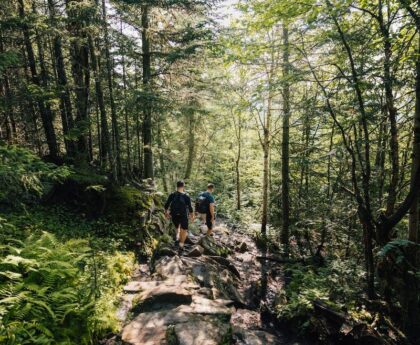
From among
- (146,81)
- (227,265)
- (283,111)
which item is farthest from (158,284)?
(146,81)

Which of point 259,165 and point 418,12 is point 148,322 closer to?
point 418,12

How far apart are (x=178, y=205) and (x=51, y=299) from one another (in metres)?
5.20

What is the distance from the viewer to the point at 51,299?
4.68m

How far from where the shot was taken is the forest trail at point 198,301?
5012 millimetres

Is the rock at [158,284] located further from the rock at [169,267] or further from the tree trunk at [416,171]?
the tree trunk at [416,171]

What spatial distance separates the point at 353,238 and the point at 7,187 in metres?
10.9

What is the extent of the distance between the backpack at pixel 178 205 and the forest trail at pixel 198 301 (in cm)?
117

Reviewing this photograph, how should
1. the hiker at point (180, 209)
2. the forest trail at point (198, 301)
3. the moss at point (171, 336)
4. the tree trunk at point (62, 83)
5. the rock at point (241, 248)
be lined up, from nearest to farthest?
the moss at point (171, 336) → the forest trail at point (198, 301) → the hiker at point (180, 209) → the tree trunk at point (62, 83) → the rock at point (241, 248)

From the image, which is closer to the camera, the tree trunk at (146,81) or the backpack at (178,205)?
the backpack at (178,205)

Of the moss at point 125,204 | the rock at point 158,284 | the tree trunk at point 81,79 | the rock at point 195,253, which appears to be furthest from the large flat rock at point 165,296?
the tree trunk at point 81,79

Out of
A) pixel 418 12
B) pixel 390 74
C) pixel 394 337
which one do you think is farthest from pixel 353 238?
pixel 418 12

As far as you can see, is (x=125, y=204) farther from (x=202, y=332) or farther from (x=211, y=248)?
(x=202, y=332)

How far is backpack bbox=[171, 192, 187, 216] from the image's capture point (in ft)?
31.3

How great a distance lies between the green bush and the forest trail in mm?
552
